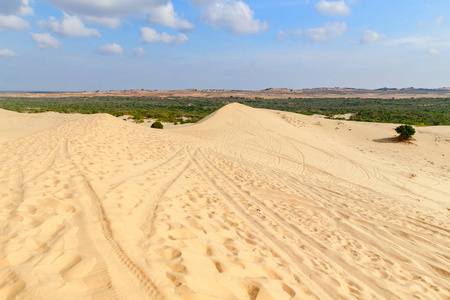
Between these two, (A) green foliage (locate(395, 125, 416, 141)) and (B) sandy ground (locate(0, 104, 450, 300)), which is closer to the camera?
(B) sandy ground (locate(0, 104, 450, 300))

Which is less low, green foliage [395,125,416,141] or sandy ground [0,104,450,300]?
sandy ground [0,104,450,300]

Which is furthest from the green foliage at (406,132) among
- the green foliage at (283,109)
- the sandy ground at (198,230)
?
the green foliage at (283,109)

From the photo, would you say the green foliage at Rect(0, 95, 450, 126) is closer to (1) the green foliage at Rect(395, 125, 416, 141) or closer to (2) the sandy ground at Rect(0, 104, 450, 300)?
(1) the green foliage at Rect(395, 125, 416, 141)

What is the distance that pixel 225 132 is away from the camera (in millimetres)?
18844

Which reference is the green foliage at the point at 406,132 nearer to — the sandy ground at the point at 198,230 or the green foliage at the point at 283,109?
the sandy ground at the point at 198,230

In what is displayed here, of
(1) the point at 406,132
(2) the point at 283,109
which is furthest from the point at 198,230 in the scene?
(2) the point at 283,109

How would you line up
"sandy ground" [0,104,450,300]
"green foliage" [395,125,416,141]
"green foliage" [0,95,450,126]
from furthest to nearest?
1. "green foliage" [0,95,450,126]
2. "green foliage" [395,125,416,141]
3. "sandy ground" [0,104,450,300]

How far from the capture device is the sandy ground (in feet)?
8.31

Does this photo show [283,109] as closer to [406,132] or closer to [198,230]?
[406,132]

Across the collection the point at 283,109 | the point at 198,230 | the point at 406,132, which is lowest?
the point at 283,109

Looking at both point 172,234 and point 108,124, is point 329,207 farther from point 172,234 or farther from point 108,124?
point 108,124

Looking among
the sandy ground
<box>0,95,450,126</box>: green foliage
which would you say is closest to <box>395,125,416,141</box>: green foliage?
the sandy ground

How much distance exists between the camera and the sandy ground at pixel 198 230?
2.53 meters

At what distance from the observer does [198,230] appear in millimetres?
3854
